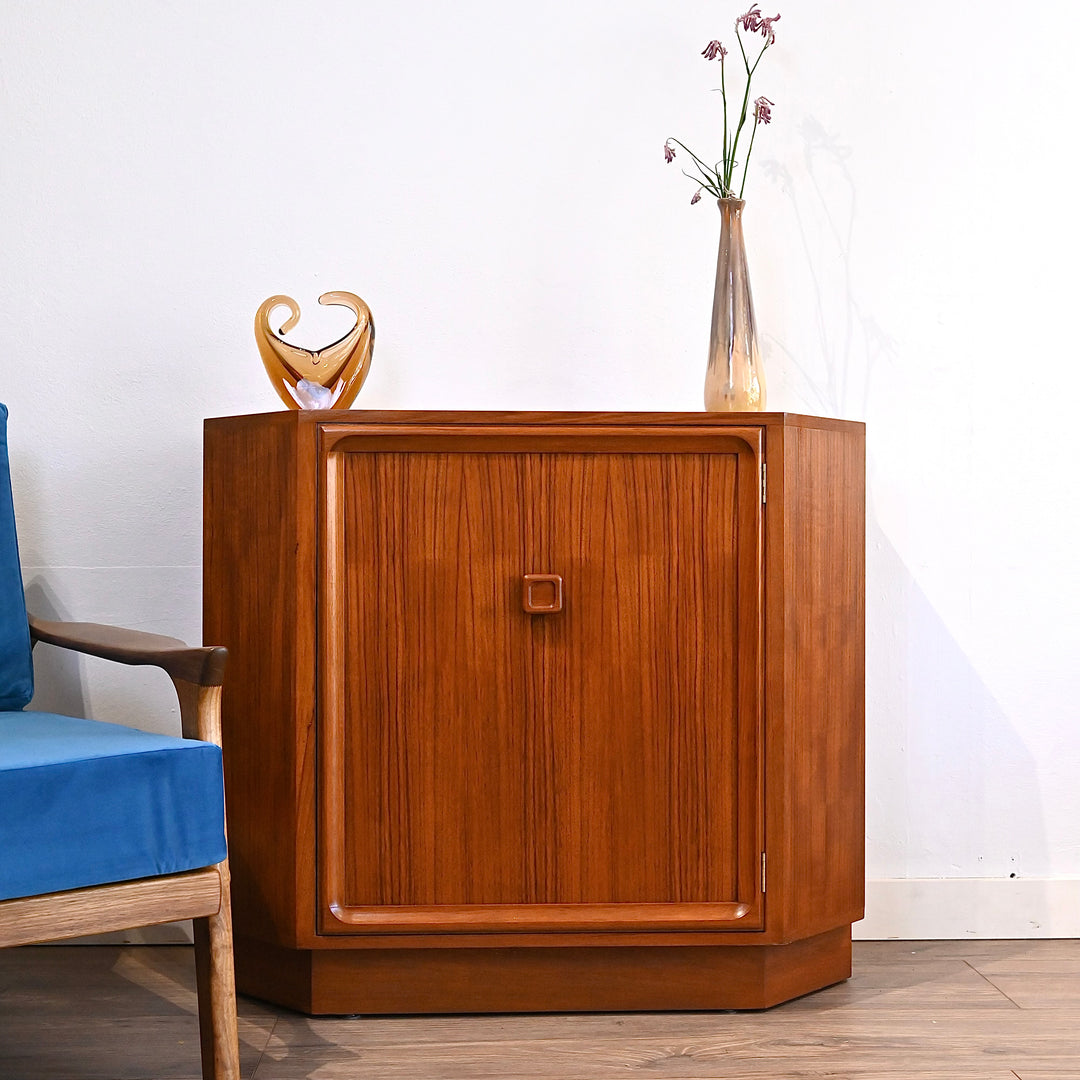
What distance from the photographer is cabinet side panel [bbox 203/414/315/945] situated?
1.52m

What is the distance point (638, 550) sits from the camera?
1.56 m

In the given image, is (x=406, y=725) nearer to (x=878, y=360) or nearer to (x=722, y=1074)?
(x=722, y=1074)

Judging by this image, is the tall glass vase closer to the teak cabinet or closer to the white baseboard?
the teak cabinet

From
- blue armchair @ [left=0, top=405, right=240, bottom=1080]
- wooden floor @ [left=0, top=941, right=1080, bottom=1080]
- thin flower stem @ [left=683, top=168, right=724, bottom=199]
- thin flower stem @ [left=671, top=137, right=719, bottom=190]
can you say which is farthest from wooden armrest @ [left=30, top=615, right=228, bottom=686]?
thin flower stem @ [left=671, top=137, right=719, bottom=190]

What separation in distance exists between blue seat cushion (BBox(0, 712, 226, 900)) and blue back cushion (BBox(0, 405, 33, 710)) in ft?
1.09

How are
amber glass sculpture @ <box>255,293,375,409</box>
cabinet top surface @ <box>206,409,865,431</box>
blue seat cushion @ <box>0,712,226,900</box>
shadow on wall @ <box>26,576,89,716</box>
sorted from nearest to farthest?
blue seat cushion @ <box>0,712,226,900</box>
cabinet top surface @ <box>206,409,865,431</box>
amber glass sculpture @ <box>255,293,375,409</box>
shadow on wall @ <box>26,576,89,716</box>

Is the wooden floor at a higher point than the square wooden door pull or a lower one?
lower

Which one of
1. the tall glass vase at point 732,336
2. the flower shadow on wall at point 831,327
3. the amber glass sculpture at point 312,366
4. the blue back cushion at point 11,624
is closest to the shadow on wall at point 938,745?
the flower shadow on wall at point 831,327

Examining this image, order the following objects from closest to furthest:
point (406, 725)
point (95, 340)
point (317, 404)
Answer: point (406, 725) → point (317, 404) → point (95, 340)

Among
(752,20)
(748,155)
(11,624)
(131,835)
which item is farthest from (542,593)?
(752,20)

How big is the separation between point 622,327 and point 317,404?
596 millimetres

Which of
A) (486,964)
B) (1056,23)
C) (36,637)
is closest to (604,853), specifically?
(486,964)

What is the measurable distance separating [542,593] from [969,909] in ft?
3.35

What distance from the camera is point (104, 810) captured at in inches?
46.1
